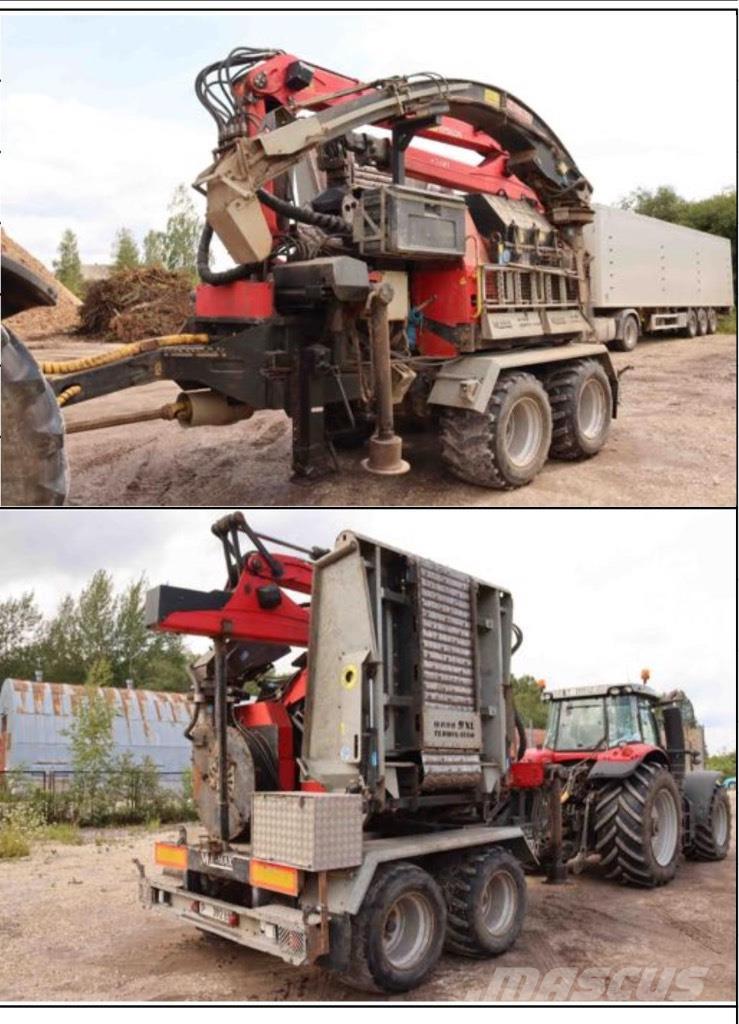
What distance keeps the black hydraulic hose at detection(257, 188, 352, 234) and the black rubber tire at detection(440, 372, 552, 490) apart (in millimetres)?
1901

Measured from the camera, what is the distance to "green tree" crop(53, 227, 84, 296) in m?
38.0

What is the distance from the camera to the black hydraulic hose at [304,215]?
7641 millimetres

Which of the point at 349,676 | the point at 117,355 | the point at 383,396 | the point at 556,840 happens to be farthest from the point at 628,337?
the point at 349,676

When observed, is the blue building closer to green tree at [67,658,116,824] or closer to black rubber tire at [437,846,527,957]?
green tree at [67,658,116,824]

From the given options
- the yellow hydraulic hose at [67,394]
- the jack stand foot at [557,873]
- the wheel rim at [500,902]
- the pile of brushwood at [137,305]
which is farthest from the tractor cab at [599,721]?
the pile of brushwood at [137,305]

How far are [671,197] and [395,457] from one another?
3037cm

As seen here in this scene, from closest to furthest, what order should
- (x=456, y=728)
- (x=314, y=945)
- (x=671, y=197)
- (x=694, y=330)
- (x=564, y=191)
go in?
(x=314, y=945), (x=456, y=728), (x=564, y=191), (x=694, y=330), (x=671, y=197)

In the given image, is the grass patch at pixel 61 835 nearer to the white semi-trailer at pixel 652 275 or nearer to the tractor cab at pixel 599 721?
the tractor cab at pixel 599 721

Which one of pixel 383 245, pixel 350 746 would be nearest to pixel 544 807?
pixel 350 746

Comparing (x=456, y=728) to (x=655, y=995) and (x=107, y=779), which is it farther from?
(x=107, y=779)

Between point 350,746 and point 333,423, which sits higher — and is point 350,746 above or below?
below

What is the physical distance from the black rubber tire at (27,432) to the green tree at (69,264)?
35.0m

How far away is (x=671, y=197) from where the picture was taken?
34.0 meters

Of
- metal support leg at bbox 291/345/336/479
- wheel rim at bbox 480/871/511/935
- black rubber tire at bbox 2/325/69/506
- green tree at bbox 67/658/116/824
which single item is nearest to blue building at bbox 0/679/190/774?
green tree at bbox 67/658/116/824
